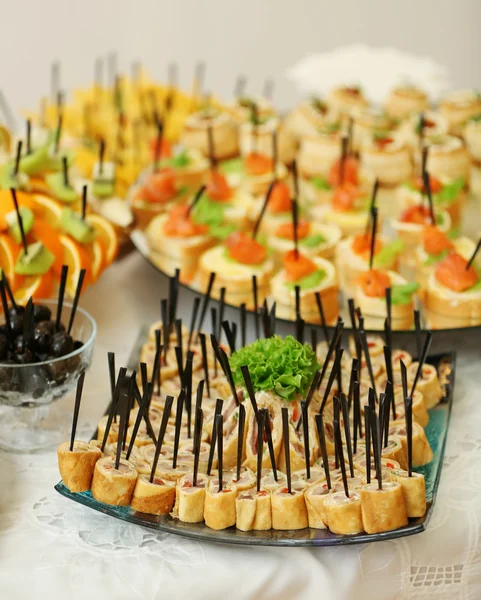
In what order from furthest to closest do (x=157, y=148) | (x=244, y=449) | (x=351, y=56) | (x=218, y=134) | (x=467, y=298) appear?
(x=351, y=56), (x=218, y=134), (x=157, y=148), (x=467, y=298), (x=244, y=449)

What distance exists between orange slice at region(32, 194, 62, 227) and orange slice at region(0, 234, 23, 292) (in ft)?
0.65

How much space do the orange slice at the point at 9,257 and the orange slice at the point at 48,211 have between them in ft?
0.65

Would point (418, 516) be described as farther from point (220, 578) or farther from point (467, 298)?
point (467, 298)

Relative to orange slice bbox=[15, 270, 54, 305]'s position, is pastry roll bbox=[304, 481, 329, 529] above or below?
below

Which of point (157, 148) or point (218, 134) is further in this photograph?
point (218, 134)

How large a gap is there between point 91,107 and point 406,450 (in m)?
2.24

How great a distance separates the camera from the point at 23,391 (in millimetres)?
1723

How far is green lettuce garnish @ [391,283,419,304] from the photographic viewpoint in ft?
7.22

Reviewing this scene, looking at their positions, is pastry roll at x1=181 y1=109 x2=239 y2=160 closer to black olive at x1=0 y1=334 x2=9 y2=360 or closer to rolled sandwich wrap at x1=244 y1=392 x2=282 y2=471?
black olive at x1=0 y1=334 x2=9 y2=360

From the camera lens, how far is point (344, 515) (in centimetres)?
147

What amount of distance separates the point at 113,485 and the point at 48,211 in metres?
1.01

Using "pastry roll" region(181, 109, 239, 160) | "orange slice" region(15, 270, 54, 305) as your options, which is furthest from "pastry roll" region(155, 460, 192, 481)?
"pastry roll" region(181, 109, 239, 160)

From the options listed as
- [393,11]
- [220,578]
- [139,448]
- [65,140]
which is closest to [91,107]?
[65,140]

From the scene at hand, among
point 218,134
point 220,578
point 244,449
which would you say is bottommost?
point 220,578
